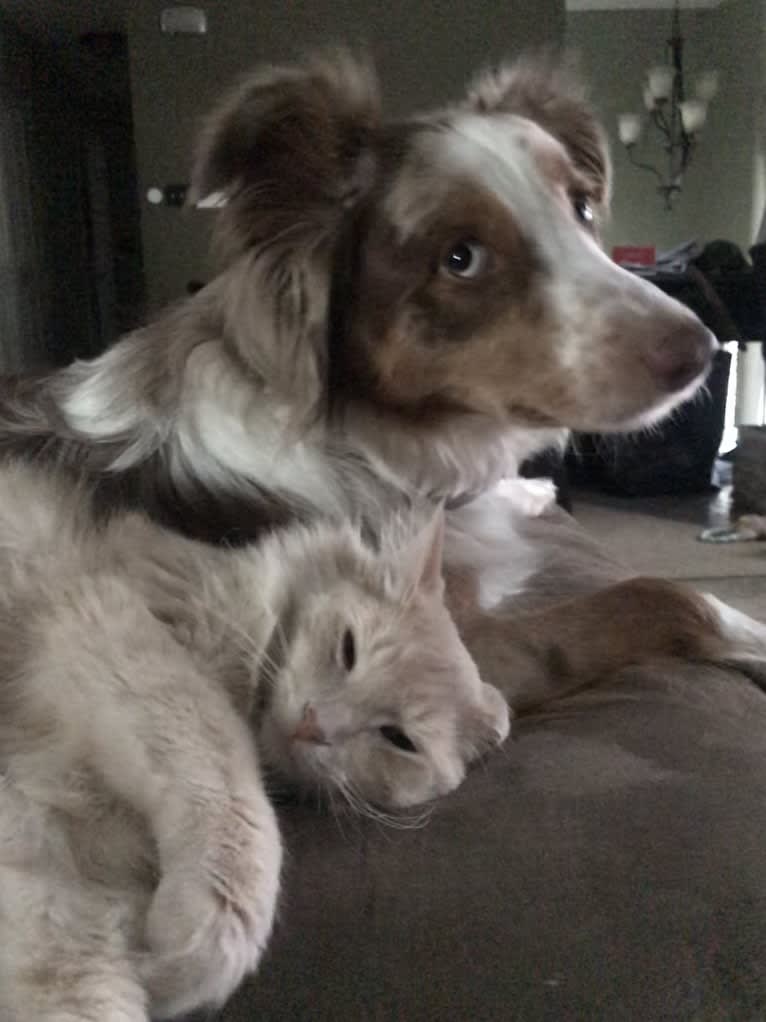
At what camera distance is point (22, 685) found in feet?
3.57

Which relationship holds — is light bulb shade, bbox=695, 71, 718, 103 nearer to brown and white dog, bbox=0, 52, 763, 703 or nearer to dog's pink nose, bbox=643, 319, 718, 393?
brown and white dog, bbox=0, 52, 763, 703

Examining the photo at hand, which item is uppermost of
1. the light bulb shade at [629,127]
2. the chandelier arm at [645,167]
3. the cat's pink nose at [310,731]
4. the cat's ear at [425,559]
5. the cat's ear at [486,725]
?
the light bulb shade at [629,127]

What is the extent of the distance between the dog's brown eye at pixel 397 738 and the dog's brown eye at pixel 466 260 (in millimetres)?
730

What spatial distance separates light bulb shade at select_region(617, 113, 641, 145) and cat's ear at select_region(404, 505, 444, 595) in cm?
595

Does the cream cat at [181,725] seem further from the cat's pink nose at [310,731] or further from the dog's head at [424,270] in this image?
the dog's head at [424,270]

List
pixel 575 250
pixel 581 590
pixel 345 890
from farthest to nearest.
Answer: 1. pixel 581 590
2. pixel 575 250
3. pixel 345 890

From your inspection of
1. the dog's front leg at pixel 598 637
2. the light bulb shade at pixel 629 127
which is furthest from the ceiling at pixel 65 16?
the dog's front leg at pixel 598 637

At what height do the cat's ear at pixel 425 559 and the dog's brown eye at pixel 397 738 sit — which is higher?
the cat's ear at pixel 425 559

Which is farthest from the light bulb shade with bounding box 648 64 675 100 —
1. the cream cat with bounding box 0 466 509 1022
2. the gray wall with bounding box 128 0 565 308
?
the cream cat with bounding box 0 466 509 1022

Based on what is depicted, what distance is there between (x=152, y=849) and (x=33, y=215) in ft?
18.4

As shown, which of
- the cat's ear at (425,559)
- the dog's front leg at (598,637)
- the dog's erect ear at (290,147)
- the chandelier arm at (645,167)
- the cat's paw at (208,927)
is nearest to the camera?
the cat's paw at (208,927)

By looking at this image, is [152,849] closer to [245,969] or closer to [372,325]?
[245,969]

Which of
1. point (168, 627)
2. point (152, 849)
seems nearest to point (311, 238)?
point (168, 627)

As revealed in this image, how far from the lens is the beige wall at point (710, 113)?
6473 mm
